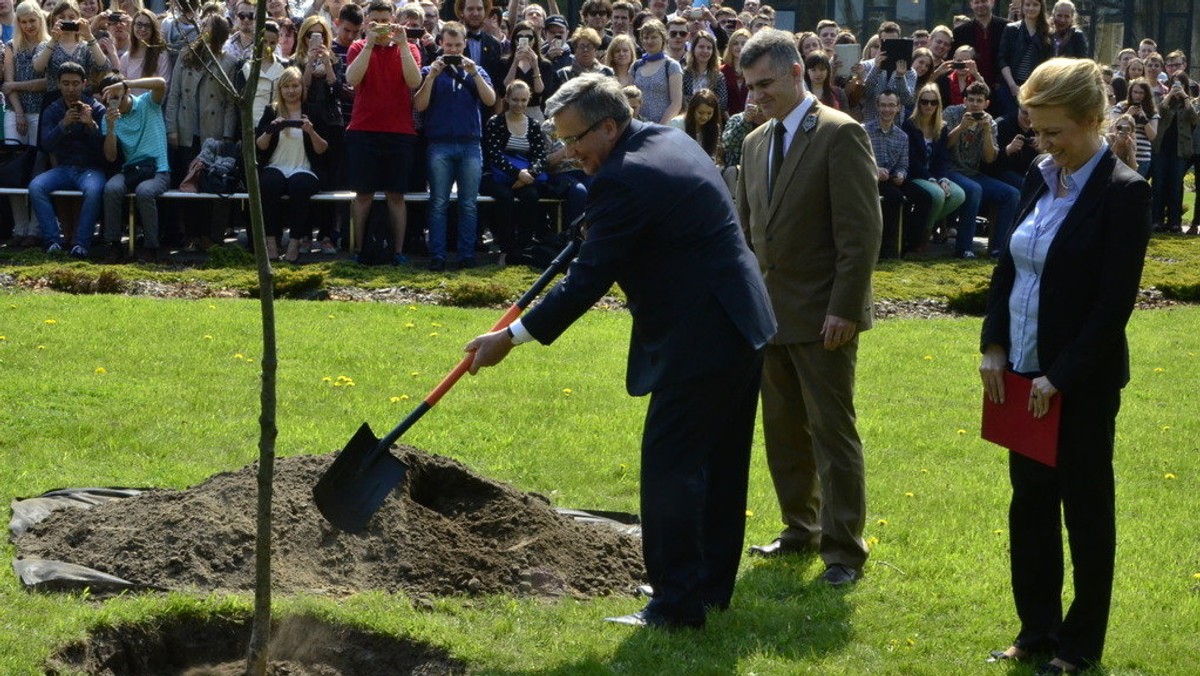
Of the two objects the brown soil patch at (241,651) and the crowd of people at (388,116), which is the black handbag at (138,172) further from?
the brown soil patch at (241,651)

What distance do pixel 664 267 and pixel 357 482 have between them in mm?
1663

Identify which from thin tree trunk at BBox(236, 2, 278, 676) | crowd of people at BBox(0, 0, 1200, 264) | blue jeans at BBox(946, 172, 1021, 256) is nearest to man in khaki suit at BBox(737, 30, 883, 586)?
thin tree trunk at BBox(236, 2, 278, 676)

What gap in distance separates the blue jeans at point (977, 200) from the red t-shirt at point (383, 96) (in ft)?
21.2

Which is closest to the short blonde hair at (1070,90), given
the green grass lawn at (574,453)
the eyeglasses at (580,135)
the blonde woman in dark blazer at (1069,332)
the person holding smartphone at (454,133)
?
the blonde woman in dark blazer at (1069,332)

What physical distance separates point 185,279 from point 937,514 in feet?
28.1

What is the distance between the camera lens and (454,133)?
1564 cm

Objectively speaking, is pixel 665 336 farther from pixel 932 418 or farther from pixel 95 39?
pixel 95 39

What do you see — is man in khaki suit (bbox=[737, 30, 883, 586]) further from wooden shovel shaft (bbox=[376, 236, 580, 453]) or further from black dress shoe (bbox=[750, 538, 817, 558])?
wooden shovel shaft (bbox=[376, 236, 580, 453])

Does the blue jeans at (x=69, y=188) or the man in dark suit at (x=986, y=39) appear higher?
the man in dark suit at (x=986, y=39)

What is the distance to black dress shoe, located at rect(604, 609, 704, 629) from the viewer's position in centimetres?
628

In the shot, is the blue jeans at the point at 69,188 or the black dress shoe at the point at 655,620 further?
the blue jeans at the point at 69,188

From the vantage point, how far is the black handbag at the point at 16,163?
642 inches

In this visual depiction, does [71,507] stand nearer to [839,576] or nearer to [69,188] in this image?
[839,576]

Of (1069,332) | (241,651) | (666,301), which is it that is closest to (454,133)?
(666,301)
